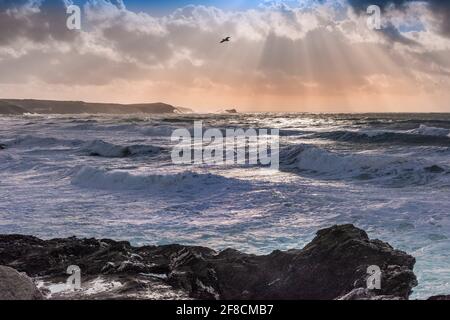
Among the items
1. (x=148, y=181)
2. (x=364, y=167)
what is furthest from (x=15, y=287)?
(x=364, y=167)

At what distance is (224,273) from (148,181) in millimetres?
10718

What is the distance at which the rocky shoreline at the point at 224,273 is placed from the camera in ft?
21.5

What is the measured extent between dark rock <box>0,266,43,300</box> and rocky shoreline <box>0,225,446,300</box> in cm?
1

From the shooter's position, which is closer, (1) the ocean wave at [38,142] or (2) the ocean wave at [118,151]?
(2) the ocean wave at [118,151]

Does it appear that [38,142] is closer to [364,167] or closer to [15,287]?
[364,167]

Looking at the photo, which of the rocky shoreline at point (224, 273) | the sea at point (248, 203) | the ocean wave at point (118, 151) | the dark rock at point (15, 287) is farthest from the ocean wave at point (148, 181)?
the ocean wave at point (118, 151)

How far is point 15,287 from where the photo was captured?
18.7 ft

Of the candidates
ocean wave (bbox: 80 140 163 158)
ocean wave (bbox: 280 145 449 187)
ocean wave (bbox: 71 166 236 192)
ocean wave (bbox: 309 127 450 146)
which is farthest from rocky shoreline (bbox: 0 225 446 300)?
ocean wave (bbox: 309 127 450 146)

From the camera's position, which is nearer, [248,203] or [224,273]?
[224,273]

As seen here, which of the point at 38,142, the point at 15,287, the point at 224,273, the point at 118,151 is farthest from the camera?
the point at 38,142

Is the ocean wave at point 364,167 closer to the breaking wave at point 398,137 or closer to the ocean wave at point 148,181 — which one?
the ocean wave at point 148,181

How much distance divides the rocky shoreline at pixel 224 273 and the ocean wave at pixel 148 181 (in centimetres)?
819

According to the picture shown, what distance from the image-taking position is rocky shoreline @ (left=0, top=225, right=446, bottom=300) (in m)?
6.54
